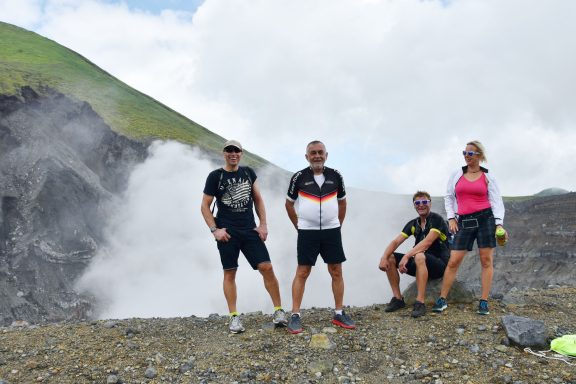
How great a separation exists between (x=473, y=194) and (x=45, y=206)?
28164 mm

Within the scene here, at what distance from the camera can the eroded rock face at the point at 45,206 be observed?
24984 millimetres

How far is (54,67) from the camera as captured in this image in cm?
4931

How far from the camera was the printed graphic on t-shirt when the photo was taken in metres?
6.75

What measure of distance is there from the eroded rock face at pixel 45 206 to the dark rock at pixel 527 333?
24.0 metres

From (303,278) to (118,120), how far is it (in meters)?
40.3

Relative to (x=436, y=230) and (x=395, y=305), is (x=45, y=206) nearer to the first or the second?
(x=395, y=305)

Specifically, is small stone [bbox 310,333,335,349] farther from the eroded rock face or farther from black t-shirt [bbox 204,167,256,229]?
the eroded rock face

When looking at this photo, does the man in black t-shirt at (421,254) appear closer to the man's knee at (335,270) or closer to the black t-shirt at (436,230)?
the black t-shirt at (436,230)

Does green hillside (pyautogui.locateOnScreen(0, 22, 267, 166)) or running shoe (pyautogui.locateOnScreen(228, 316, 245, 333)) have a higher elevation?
green hillside (pyautogui.locateOnScreen(0, 22, 267, 166))

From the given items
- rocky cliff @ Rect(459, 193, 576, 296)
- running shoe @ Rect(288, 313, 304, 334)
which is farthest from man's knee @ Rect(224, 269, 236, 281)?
rocky cliff @ Rect(459, 193, 576, 296)

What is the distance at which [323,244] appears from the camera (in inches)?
260

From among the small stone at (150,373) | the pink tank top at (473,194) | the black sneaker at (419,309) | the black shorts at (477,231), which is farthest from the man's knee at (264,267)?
the pink tank top at (473,194)

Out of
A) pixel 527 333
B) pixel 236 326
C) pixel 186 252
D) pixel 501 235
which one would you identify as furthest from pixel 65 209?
pixel 527 333

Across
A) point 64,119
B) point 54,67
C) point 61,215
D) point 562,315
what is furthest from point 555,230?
point 54,67
